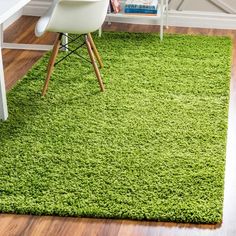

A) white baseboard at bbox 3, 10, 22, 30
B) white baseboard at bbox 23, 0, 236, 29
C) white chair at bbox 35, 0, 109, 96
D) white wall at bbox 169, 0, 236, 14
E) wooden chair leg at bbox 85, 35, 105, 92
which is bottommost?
white baseboard at bbox 23, 0, 236, 29

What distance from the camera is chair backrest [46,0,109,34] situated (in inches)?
130

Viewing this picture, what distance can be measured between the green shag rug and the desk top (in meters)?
0.64

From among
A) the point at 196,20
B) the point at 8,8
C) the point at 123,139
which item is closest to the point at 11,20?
the point at 196,20

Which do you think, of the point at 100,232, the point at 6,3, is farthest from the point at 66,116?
the point at 100,232

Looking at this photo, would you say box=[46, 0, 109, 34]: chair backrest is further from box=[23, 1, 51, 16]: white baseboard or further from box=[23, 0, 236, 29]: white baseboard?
box=[23, 1, 51, 16]: white baseboard

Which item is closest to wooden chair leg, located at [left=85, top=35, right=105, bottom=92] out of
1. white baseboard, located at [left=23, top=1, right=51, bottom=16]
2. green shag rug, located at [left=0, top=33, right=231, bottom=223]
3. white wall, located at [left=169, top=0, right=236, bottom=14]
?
green shag rug, located at [left=0, top=33, right=231, bottom=223]

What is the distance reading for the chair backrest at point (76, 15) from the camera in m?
3.30

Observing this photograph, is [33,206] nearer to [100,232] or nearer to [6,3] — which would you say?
[100,232]

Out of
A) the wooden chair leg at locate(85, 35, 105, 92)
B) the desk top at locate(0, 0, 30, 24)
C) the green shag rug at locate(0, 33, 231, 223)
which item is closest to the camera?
the green shag rug at locate(0, 33, 231, 223)

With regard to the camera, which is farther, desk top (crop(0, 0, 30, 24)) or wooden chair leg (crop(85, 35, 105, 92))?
wooden chair leg (crop(85, 35, 105, 92))

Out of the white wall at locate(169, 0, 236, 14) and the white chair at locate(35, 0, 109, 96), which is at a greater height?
the white chair at locate(35, 0, 109, 96)

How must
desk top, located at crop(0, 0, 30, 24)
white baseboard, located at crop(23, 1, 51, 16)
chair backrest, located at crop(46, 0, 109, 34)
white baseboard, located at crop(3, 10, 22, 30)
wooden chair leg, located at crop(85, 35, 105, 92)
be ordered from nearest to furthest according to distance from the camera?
desk top, located at crop(0, 0, 30, 24) → chair backrest, located at crop(46, 0, 109, 34) → wooden chair leg, located at crop(85, 35, 105, 92) → white baseboard, located at crop(3, 10, 22, 30) → white baseboard, located at crop(23, 1, 51, 16)

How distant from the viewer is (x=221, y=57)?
13.5 feet

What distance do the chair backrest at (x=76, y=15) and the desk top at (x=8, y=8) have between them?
10.8 inches
